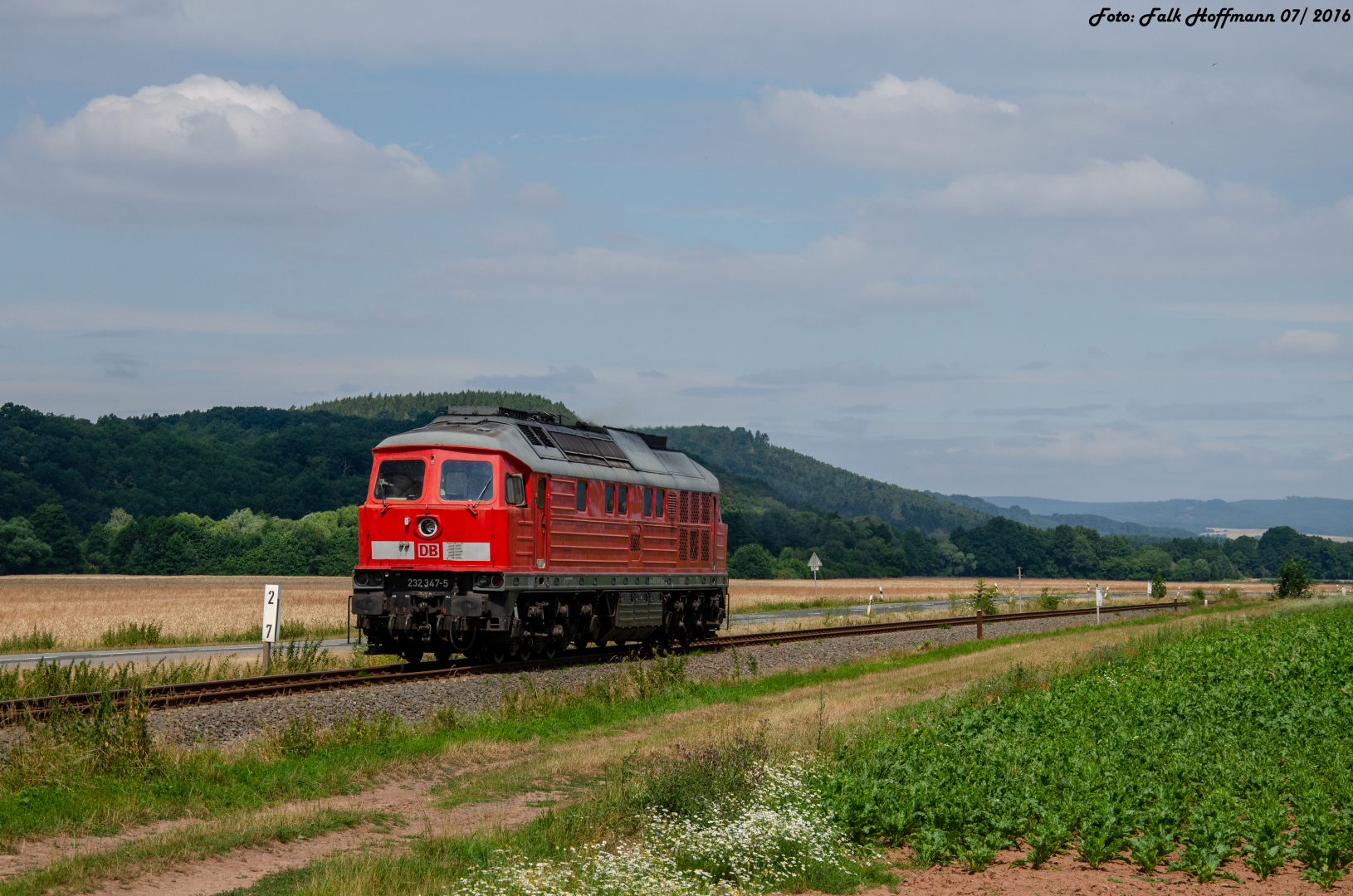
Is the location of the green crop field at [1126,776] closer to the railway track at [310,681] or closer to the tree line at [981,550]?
the railway track at [310,681]

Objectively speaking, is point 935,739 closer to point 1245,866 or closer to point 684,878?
point 1245,866

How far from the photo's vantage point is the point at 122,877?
33.1ft

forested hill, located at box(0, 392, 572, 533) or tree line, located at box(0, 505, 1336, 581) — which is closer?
tree line, located at box(0, 505, 1336, 581)

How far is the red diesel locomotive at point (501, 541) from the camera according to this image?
24250 millimetres

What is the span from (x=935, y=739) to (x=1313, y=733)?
462cm

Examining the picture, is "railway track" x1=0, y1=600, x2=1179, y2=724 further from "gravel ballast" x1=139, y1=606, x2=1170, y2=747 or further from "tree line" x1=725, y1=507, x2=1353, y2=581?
"tree line" x1=725, y1=507, x2=1353, y2=581

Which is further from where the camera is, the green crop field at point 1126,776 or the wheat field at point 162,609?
the wheat field at point 162,609

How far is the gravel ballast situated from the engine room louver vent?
15.6 feet

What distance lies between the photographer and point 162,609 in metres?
47.7

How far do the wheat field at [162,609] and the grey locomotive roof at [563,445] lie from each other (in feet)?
41.5

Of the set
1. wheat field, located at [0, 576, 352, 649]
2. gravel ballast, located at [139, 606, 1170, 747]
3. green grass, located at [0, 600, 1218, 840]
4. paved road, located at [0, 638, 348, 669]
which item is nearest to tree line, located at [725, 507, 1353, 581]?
wheat field, located at [0, 576, 352, 649]

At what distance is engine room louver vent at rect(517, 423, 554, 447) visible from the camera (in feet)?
85.8

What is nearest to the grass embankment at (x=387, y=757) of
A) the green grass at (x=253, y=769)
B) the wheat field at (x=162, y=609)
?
the green grass at (x=253, y=769)

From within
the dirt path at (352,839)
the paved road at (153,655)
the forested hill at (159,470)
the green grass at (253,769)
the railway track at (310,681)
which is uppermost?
the forested hill at (159,470)
